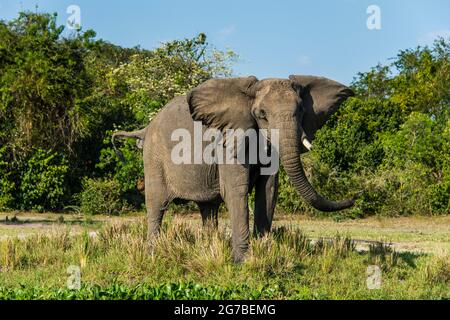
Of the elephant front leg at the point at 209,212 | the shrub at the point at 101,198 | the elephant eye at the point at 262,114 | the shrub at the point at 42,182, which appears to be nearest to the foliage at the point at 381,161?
the shrub at the point at 101,198

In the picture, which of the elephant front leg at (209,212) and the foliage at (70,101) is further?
the foliage at (70,101)

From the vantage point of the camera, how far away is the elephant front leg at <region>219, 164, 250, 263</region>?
1118 cm

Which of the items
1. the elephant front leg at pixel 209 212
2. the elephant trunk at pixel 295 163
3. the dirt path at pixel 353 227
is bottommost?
the dirt path at pixel 353 227

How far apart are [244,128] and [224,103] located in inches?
22.0

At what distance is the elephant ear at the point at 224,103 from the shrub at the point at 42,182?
50.4ft

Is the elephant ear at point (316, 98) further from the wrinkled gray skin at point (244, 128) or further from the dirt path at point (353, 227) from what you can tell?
the dirt path at point (353, 227)

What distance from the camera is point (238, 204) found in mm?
11211

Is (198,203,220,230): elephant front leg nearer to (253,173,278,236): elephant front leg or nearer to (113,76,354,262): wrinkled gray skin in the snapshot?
(113,76,354,262): wrinkled gray skin

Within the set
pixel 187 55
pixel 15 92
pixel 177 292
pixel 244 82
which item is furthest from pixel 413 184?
pixel 177 292

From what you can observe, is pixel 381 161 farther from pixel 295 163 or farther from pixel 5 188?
pixel 295 163

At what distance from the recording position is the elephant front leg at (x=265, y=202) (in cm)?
1161

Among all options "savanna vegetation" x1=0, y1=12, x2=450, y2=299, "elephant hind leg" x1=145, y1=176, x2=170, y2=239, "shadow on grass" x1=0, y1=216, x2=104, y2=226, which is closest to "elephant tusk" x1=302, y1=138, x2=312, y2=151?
"elephant hind leg" x1=145, y1=176, x2=170, y2=239

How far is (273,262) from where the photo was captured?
10.7 meters
